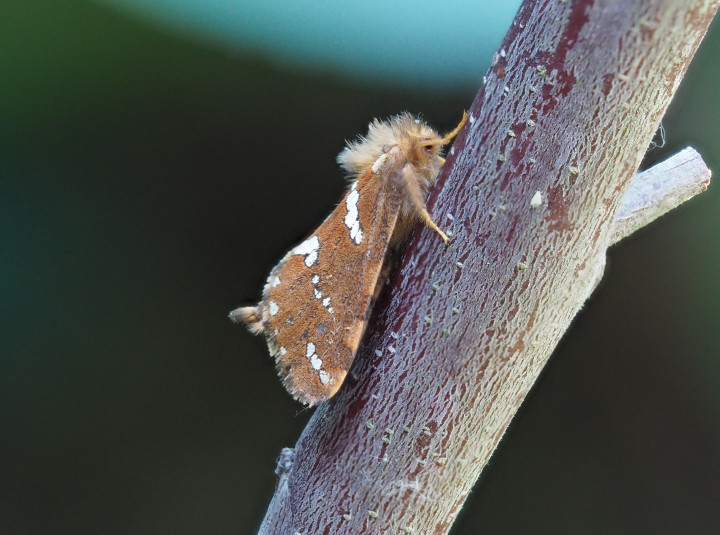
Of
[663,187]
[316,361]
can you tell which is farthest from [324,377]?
[663,187]

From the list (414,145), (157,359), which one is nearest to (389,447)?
(414,145)

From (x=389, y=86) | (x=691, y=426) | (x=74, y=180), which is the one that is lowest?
(x=691, y=426)

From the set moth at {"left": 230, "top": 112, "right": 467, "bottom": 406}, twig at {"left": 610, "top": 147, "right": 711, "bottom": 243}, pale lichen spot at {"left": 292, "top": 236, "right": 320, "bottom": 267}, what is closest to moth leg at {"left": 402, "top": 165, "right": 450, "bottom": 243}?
moth at {"left": 230, "top": 112, "right": 467, "bottom": 406}

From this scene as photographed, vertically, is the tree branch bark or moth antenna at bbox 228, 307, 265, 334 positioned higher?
moth antenna at bbox 228, 307, 265, 334

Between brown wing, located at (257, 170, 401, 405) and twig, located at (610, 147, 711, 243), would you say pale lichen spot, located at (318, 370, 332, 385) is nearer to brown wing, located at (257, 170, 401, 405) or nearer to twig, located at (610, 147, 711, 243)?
brown wing, located at (257, 170, 401, 405)

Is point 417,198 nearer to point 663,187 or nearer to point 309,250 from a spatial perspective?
point 309,250

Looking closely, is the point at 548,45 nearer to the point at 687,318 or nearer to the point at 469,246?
the point at 469,246

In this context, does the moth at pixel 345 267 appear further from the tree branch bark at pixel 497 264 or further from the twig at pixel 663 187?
the twig at pixel 663 187
